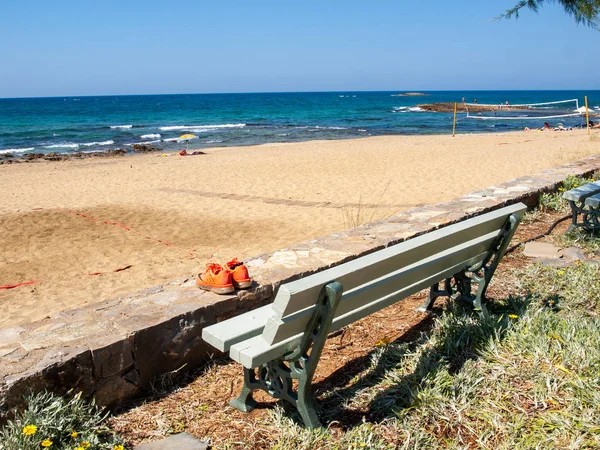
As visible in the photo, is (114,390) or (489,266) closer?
(114,390)

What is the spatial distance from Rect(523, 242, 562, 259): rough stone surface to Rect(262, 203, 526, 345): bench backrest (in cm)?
198

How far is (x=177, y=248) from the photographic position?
25.3ft

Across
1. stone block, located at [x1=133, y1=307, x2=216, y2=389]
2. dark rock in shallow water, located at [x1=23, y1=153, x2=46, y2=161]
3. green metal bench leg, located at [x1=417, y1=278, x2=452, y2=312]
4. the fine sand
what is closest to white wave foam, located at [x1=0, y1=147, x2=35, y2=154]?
dark rock in shallow water, located at [x1=23, y1=153, x2=46, y2=161]

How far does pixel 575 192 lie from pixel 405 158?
37.8 ft

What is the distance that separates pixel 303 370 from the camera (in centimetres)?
252

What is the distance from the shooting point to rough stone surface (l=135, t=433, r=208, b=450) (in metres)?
2.55

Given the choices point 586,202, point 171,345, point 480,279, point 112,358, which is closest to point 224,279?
point 171,345

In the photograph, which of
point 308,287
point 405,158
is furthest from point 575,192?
point 405,158

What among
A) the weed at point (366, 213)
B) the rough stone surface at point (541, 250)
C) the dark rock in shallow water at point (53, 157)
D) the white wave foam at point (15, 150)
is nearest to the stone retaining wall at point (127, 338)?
the rough stone surface at point (541, 250)

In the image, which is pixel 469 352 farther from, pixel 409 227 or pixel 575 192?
pixel 575 192

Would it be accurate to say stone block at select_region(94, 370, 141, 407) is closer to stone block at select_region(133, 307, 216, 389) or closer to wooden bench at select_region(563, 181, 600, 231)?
stone block at select_region(133, 307, 216, 389)

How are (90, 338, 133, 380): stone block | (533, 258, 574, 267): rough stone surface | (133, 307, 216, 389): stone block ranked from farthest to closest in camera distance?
(533, 258, 574, 267): rough stone surface
(133, 307, 216, 389): stone block
(90, 338, 133, 380): stone block

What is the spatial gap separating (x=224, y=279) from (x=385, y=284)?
1115 millimetres

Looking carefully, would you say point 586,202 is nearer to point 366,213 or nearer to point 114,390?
point 366,213
